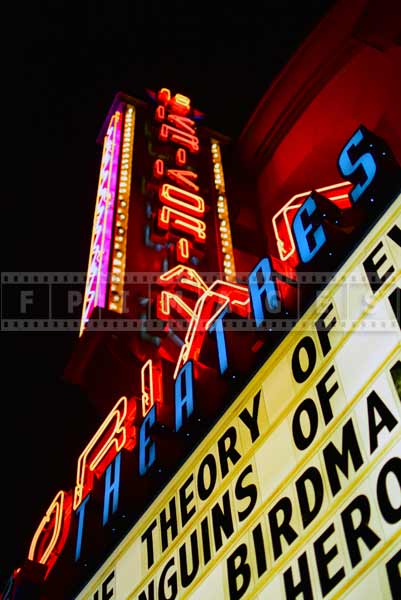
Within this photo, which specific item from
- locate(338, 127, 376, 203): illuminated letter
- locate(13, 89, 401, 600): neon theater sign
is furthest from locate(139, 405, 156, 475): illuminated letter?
locate(338, 127, 376, 203): illuminated letter

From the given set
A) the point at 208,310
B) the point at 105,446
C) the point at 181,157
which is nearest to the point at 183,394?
the point at 208,310

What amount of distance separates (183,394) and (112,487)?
64.6 inches

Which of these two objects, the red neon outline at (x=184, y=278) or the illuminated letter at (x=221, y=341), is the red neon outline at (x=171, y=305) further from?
the illuminated letter at (x=221, y=341)

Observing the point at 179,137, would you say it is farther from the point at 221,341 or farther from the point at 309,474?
the point at 309,474

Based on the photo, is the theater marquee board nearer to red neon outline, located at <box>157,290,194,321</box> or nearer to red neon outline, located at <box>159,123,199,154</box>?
red neon outline, located at <box>157,290,194,321</box>

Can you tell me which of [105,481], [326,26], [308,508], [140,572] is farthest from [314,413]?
[326,26]

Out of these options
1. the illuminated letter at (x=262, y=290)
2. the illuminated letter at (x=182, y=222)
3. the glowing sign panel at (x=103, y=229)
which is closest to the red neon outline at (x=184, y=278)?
the glowing sign panel at (x=103, y=229)

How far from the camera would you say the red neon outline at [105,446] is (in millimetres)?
8727

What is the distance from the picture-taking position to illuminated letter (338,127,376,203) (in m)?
5.73

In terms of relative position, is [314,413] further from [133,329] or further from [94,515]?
[133,329]

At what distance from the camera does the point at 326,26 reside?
38.7 ft

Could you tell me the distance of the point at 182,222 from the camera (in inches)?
468

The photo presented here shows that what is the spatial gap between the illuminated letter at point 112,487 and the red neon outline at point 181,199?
5.41 metres

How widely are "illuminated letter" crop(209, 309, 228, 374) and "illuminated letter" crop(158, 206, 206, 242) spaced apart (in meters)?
4.62
